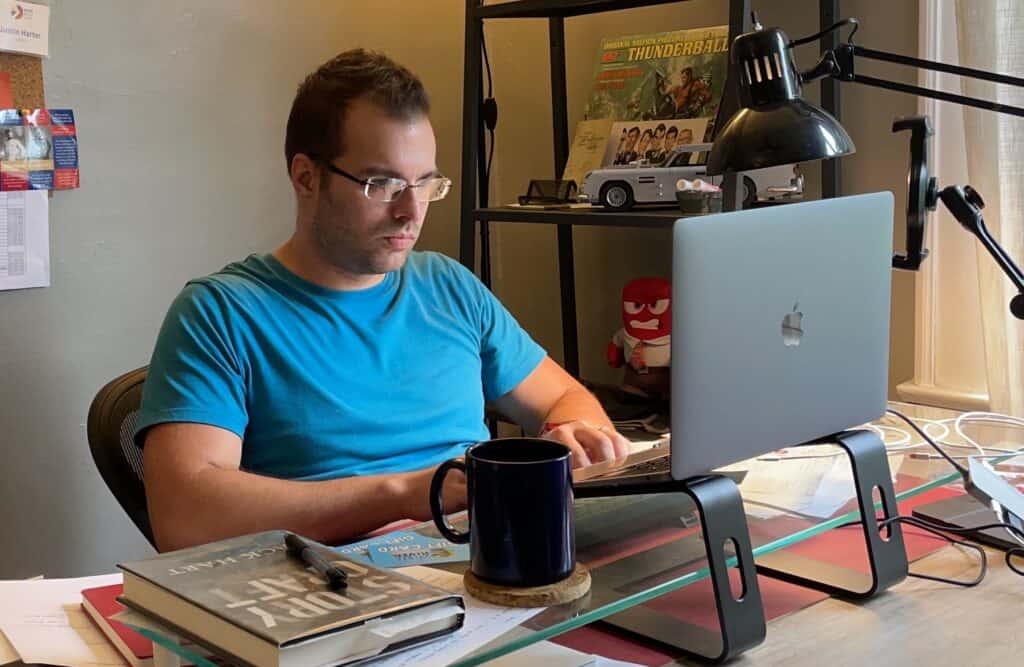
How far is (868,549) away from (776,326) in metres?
0.27

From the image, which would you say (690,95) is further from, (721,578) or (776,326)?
(721,578)

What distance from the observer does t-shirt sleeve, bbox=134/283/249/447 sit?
55.3 inches

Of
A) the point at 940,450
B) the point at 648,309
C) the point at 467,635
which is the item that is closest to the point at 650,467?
the point at 467,635

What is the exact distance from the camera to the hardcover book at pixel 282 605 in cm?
77

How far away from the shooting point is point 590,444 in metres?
1.31

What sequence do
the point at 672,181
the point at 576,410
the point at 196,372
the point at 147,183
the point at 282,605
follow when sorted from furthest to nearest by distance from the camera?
the point at 147,183
the point at 672,181
the point at 576,410
the point at 196,372
the point at 282,605

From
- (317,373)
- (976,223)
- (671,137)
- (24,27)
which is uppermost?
(24,27)

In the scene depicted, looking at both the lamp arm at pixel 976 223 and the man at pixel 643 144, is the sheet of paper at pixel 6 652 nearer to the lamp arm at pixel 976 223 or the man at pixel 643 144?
the lamp arm at pixel 976 223

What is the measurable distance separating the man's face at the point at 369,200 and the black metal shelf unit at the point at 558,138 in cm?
62

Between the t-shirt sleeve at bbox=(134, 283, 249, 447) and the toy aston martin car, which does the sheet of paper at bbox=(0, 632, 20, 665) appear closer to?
the t-shirt sleeve at bbox=(134, 283, 249, 447)

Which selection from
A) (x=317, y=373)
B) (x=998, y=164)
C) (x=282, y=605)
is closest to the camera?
(x=282, y=605)

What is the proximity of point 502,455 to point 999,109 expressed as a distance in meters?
0.64

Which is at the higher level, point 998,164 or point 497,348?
point 998,164

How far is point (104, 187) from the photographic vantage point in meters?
2.19
